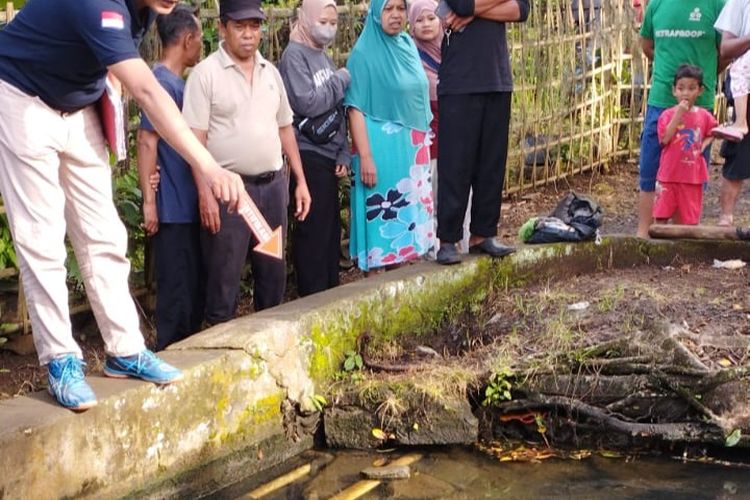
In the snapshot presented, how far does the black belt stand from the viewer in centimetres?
564

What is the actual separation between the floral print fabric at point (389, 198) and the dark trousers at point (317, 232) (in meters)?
0.20

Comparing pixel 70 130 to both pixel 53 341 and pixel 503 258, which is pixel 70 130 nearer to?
pixel 53 341

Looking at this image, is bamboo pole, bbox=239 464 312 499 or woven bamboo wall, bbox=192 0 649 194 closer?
bamboo pole, bbox=239 464 312 499

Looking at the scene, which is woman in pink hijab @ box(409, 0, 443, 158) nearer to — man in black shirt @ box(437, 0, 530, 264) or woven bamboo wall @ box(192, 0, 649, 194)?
man in black shirt @ box(437, 0, 530, 264)

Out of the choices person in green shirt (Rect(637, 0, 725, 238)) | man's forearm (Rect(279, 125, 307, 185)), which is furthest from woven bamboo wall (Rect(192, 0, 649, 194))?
man's forearm (Rect(279, 125, 307, 185))

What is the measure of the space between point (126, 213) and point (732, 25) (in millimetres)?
3573

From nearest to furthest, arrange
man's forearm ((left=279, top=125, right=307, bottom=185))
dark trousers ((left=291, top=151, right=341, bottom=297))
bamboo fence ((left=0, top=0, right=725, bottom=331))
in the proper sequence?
man's forearm ((left=279, top=125, right=307, bottom=185))
dark trousers ((left=291, top=151, right=341, bottom=297))
bamboo fence ((left=0, top=0, right=725, bottom=331))

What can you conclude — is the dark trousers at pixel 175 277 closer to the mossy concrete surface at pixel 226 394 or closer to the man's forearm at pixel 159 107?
the mossy concrete surface at pixel 226 394

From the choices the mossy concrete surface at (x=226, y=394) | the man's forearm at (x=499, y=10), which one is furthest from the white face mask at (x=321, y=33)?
the mossy concrete surface at (x=226, y=394)

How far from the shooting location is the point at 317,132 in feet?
20.6

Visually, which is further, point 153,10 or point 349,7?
point 349,7

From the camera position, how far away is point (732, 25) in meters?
7.22

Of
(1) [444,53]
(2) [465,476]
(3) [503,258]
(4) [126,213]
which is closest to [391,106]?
(1) [444,53]

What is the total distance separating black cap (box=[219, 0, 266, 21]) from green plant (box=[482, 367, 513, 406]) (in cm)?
187
